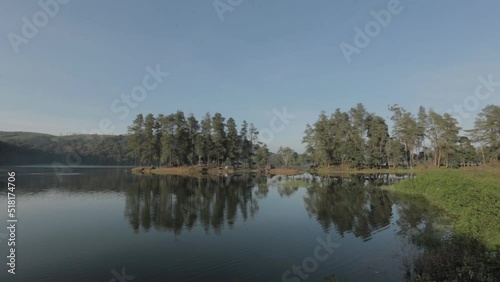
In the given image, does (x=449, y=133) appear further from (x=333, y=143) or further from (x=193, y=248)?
(x=193, y=248)

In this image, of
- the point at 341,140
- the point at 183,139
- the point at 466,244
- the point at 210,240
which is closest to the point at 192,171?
the point at 183,139

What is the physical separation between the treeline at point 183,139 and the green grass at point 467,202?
72184 mm

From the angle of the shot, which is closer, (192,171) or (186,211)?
(186,211)

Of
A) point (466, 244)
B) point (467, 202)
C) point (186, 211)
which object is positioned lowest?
Answer: point (186, 211)

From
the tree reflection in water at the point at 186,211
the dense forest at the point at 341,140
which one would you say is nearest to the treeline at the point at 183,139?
the dense forest at the point at 341,140

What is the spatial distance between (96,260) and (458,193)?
3184cm

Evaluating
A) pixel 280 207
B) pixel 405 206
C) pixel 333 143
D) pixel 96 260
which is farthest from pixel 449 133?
pixel 96 260

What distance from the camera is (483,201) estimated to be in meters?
22.1

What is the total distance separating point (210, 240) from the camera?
20500 mm

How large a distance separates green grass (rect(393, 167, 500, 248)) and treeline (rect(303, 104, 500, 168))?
57.3 meters

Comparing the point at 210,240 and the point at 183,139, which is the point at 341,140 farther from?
the point at 210,240

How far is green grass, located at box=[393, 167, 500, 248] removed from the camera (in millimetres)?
16678

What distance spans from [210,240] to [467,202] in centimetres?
2148

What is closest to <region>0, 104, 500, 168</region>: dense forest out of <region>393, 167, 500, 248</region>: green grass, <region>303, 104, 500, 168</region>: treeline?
<region>303, 104, 500, 168</region>: treeline
